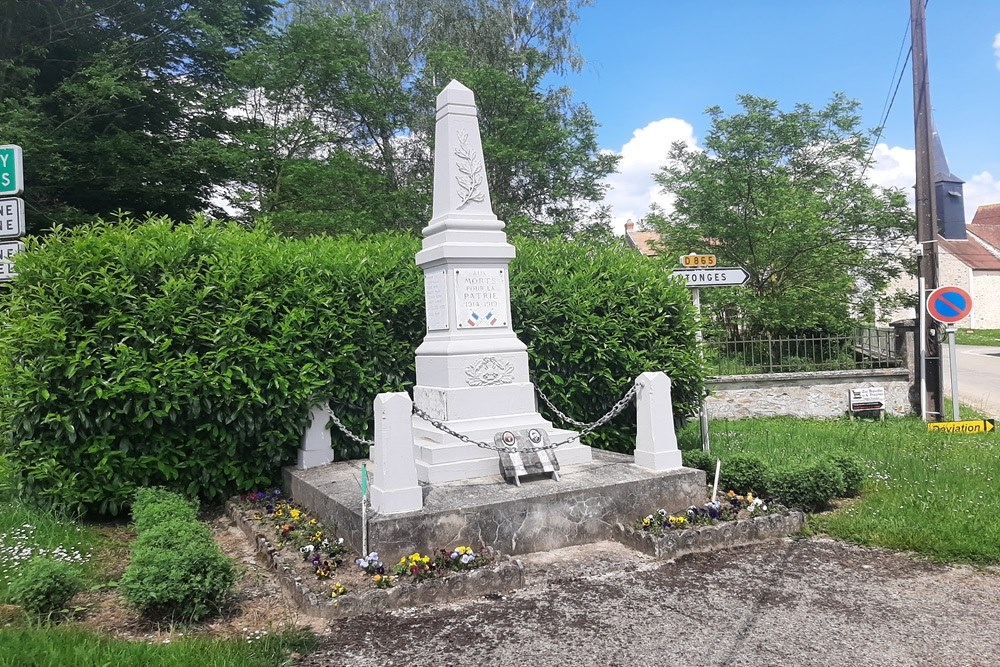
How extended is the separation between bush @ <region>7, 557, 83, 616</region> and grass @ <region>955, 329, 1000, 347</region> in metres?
39.4

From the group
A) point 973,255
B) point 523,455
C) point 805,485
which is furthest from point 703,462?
point 973,255

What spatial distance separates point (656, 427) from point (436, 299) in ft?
7.97

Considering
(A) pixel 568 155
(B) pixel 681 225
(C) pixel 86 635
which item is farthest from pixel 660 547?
(A) pixel 568 155

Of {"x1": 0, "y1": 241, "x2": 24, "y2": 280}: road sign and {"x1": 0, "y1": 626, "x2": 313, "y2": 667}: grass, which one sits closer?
{"x1": 0, "y1": 626, "x2": 313, "y2": 667}: grass

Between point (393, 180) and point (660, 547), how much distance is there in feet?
56.7

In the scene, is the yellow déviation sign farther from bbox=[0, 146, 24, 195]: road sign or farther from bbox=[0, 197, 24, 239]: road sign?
bbox=[0, 146, 24, 195]: road sign

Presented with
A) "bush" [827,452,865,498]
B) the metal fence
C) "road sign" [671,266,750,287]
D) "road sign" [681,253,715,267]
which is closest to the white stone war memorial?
"bush" [827,452,865,498]

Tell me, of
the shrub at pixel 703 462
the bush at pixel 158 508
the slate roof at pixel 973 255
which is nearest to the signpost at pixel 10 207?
the bush at pixel 158 508

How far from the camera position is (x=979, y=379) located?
755 inches

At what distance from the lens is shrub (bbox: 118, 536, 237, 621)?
12.3 ft

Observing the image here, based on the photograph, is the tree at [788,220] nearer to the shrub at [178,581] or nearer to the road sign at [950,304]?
the road sign at [950,304]

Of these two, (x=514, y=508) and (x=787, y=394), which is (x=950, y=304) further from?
(x=514, y=508)

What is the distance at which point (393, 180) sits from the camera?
2039cm

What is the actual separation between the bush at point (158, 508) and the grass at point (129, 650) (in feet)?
4.38
